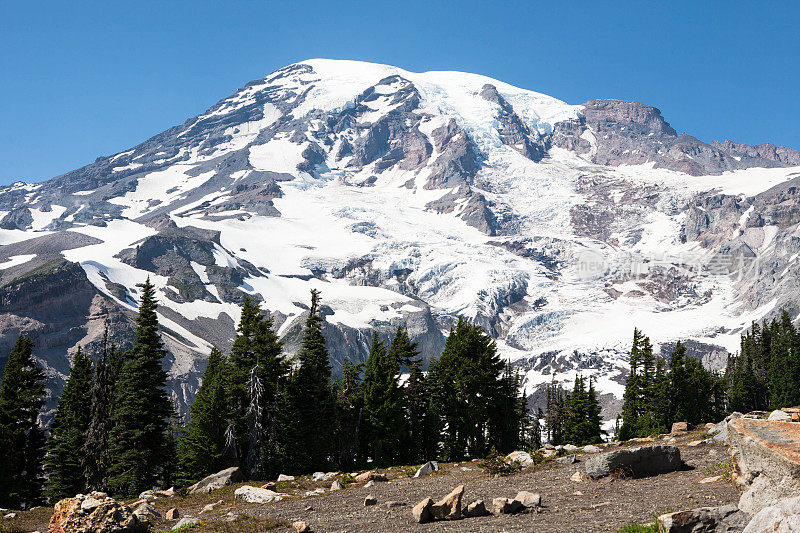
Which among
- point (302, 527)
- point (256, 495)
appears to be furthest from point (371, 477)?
point (302, 527)

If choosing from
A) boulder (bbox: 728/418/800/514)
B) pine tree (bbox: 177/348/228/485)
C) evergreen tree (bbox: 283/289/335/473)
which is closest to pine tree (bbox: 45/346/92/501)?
pine tree (bbox: 177/348/228/485)

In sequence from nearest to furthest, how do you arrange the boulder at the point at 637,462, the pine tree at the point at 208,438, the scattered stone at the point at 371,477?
1. the boulder at the point at 637,462
2. the scattered stone at the point at 371,477
3. the pine tree at the point at 208,438

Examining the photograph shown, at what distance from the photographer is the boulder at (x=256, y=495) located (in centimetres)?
3062

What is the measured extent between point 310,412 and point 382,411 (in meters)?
7.23

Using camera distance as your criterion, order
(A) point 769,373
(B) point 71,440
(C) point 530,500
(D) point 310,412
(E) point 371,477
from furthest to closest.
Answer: (A) point 769,373 → (B) point 71,440 → (D) point 310,412 → (E) point 371,477 → (C) point 530,500

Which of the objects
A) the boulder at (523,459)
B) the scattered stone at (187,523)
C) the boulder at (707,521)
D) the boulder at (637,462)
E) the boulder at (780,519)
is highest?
the boulder at (780,519)

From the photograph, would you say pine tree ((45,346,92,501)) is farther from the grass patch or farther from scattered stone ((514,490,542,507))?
the grass patch

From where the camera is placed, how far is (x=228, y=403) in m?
49.8

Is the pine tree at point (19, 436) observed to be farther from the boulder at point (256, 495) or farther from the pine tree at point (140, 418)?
the boulder at point (256, 495)

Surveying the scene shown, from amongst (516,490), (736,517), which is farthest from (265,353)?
(736,517)

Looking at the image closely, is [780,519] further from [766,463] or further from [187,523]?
[187,523]

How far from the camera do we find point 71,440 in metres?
54.3

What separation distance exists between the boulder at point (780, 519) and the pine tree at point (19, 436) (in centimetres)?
5287

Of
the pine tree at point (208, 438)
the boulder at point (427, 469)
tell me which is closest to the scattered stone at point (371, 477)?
the boulder at point (427, 469)
